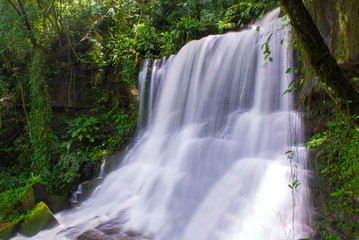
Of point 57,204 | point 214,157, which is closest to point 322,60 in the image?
point 214,157

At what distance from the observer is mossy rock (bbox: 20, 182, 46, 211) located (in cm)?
546

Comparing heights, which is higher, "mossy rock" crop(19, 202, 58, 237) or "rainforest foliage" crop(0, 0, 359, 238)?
"rainforest foliage" crop(0, 0, 359, 238)

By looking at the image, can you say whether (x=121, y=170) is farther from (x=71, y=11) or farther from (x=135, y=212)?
(x=71, y=11)

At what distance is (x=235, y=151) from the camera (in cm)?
466

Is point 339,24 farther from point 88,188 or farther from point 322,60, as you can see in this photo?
point 88,188

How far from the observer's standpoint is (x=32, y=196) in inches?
217

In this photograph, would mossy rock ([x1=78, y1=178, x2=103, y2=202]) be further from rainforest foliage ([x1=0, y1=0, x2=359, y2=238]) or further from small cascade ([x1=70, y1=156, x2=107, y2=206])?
rainforest foliage ([x1=0, y1=0, x2=359, y2=238])

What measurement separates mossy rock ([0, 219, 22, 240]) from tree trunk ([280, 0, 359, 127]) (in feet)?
18.9

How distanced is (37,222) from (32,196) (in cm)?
93

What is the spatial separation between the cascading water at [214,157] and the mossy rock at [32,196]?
670mm

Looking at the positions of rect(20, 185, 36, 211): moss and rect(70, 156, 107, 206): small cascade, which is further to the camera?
rect(70, 156, 107, 206): small cascade

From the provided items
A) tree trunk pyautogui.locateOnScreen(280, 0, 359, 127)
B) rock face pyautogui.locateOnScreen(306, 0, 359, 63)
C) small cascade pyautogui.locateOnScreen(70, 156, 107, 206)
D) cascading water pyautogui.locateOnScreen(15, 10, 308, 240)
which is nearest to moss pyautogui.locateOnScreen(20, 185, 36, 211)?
cascading water pyautogui.locateOnScreen(15, 10, 308, 240)

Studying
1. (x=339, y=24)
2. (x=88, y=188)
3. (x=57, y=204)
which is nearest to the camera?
(x=339, y=24)

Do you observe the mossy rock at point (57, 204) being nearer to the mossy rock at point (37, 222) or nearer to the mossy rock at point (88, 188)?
the mossy rock at point (88, 188)
